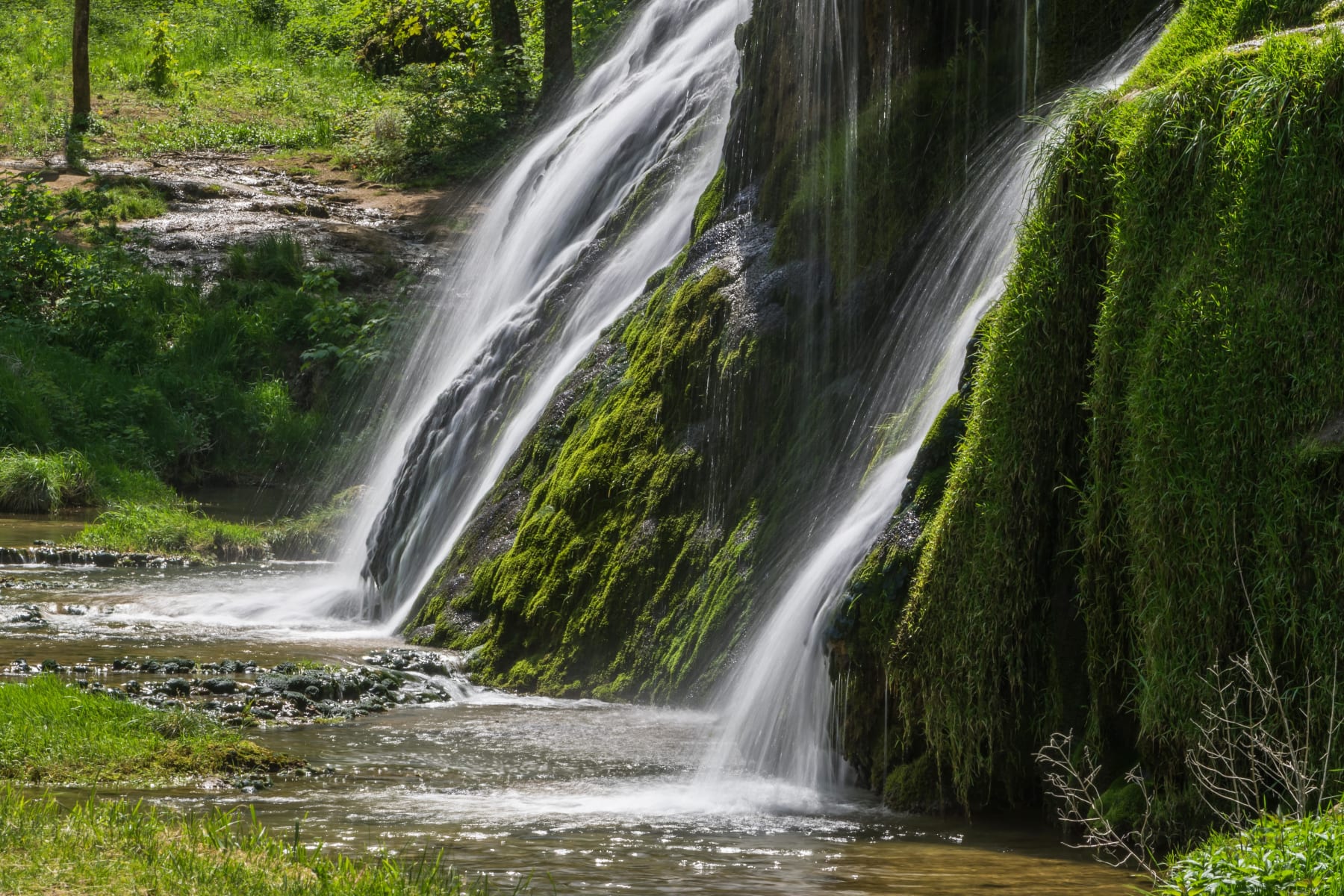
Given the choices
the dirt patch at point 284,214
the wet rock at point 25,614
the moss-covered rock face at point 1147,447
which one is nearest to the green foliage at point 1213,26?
the moss-covered rock face at point 1147,447

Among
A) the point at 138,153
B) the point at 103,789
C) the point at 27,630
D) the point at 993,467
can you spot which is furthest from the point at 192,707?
the point at 138,153

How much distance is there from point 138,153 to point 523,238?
582 inches

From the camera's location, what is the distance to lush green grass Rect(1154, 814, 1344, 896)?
401 centimetres

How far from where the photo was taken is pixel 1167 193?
20.8 feet

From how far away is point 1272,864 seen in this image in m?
4.11

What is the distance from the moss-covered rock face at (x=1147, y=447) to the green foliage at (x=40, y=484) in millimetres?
14685

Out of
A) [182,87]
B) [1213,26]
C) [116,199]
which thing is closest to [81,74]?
[182,87]

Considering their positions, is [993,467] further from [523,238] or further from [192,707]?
[523,238]

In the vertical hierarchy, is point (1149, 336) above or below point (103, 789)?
above

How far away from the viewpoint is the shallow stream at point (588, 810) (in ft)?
18.5

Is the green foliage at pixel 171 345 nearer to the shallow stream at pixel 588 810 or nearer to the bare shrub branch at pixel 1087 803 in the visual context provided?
the shallow stream at pixel 588 810

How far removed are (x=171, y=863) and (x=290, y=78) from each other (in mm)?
32064

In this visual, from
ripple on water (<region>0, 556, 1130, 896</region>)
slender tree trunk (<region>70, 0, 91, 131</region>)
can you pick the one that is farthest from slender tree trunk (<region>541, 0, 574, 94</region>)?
ripple on water (<region>0, 556, 1130, 896</region>)

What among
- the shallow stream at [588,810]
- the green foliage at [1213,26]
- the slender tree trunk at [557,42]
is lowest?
the shallow stream at [588,810]
